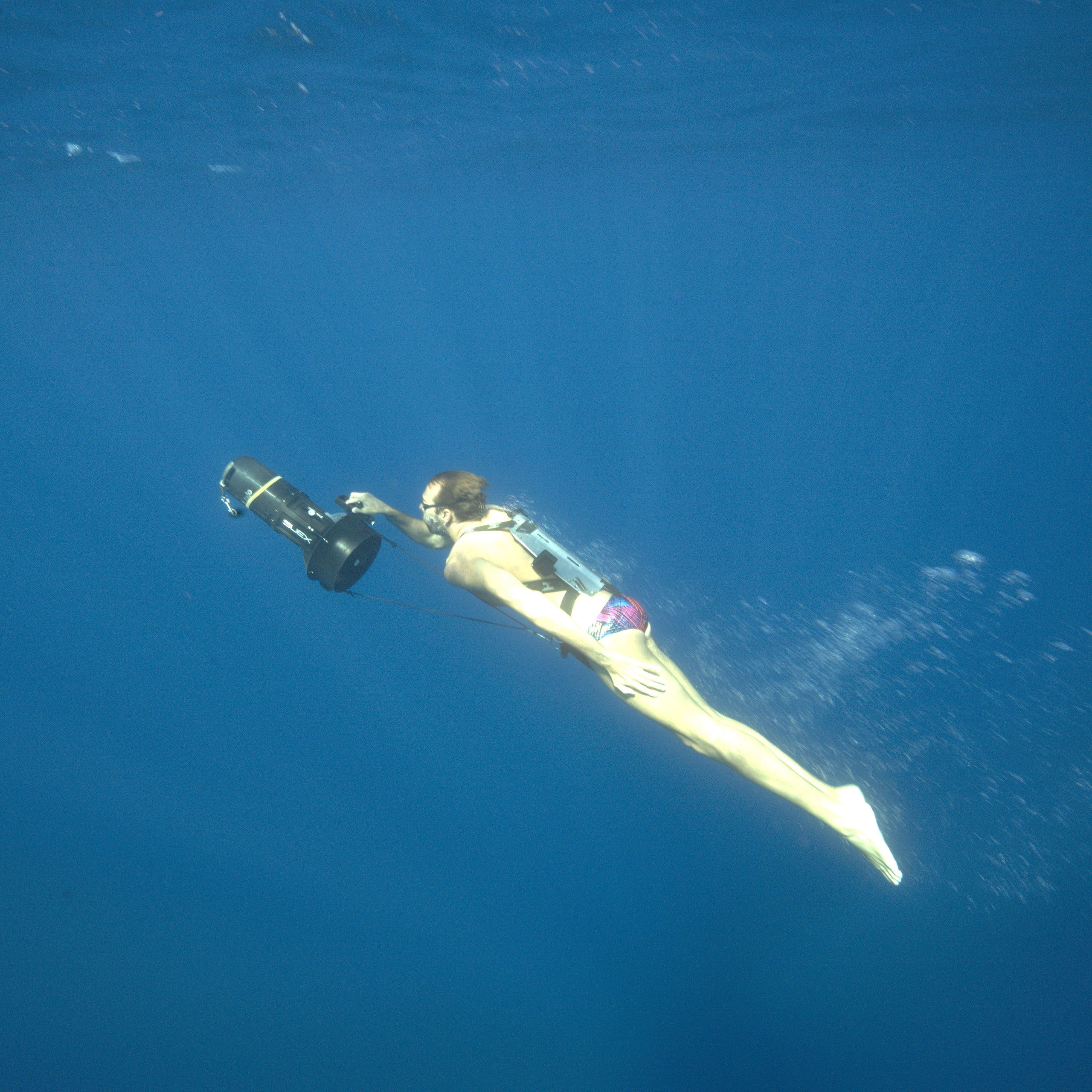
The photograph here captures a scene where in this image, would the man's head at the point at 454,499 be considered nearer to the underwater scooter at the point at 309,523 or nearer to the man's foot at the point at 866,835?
the underwater scooter at the point at 309,523

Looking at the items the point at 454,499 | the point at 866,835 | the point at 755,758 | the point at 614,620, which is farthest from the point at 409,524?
the point at 866,835

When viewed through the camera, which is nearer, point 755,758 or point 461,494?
point 755,758

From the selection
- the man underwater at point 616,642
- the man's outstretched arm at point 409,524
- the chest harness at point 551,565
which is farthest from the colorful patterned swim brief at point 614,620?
the man's outstretched arm at point 409,524

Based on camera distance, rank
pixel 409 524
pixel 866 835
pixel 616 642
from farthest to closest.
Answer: pixel 409 524 < pixel 616 642 < pixel 866 835

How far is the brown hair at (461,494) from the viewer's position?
359 cm

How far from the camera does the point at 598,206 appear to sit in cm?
2042

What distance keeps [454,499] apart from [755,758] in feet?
7.29

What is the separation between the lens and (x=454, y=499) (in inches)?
142

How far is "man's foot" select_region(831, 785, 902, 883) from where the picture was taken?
125 inches

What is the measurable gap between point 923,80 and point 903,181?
9.44m

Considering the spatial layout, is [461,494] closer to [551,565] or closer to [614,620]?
[551,565]

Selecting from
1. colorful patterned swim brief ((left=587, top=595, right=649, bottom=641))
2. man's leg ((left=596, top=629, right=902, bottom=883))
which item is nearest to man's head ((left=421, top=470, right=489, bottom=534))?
colorful patterned swim brief ((left=587, top=595, right=649, bottom=641))

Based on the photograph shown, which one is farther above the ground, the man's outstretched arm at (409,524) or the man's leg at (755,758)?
the man's outstretched arm at (409,524)

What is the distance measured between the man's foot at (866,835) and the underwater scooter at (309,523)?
3.06 m
